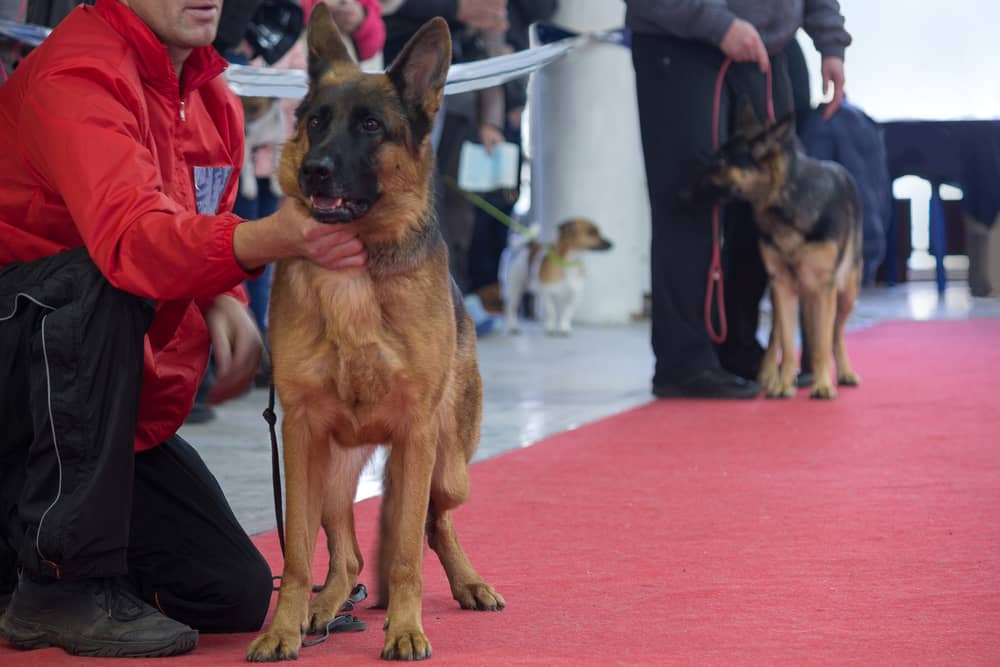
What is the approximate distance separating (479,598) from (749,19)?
381 cm

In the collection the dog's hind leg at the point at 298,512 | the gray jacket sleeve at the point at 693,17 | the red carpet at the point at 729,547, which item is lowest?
the red carpet at the point at 729,547

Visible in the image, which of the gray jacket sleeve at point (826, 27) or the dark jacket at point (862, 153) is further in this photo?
the dark jacket at point (862, 153)

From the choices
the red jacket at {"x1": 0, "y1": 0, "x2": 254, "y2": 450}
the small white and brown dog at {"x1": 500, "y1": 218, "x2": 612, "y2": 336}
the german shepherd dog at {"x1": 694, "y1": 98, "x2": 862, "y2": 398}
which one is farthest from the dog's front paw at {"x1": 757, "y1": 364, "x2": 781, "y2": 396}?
the red jacket at {"x1": 0, "y1": 0, "x2": 254, "y2": 450}

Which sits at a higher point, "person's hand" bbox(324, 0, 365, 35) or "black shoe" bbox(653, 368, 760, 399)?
"person's hand" bbox(324, 0, 365, 35)

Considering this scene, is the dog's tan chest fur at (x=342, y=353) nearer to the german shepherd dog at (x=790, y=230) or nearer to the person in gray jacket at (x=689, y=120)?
the person in gray jacket at (x=689, y=120)

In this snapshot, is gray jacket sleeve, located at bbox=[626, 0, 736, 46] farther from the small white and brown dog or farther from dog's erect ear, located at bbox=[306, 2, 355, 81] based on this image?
the small white and brown dog

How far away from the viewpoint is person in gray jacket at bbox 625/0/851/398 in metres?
5.58

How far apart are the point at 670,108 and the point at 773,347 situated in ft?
3.83

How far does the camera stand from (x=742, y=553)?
2850 mm

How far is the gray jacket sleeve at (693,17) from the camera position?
5.36m

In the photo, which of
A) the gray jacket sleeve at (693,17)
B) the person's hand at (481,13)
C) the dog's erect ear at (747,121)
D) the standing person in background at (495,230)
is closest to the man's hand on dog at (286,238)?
the gray jacket sleeve at (693,17)

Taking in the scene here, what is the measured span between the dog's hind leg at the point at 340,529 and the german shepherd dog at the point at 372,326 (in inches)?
1.6

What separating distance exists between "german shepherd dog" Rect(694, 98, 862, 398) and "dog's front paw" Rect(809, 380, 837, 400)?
0.21ft

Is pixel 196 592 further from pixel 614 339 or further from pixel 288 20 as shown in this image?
pixel 614 339
